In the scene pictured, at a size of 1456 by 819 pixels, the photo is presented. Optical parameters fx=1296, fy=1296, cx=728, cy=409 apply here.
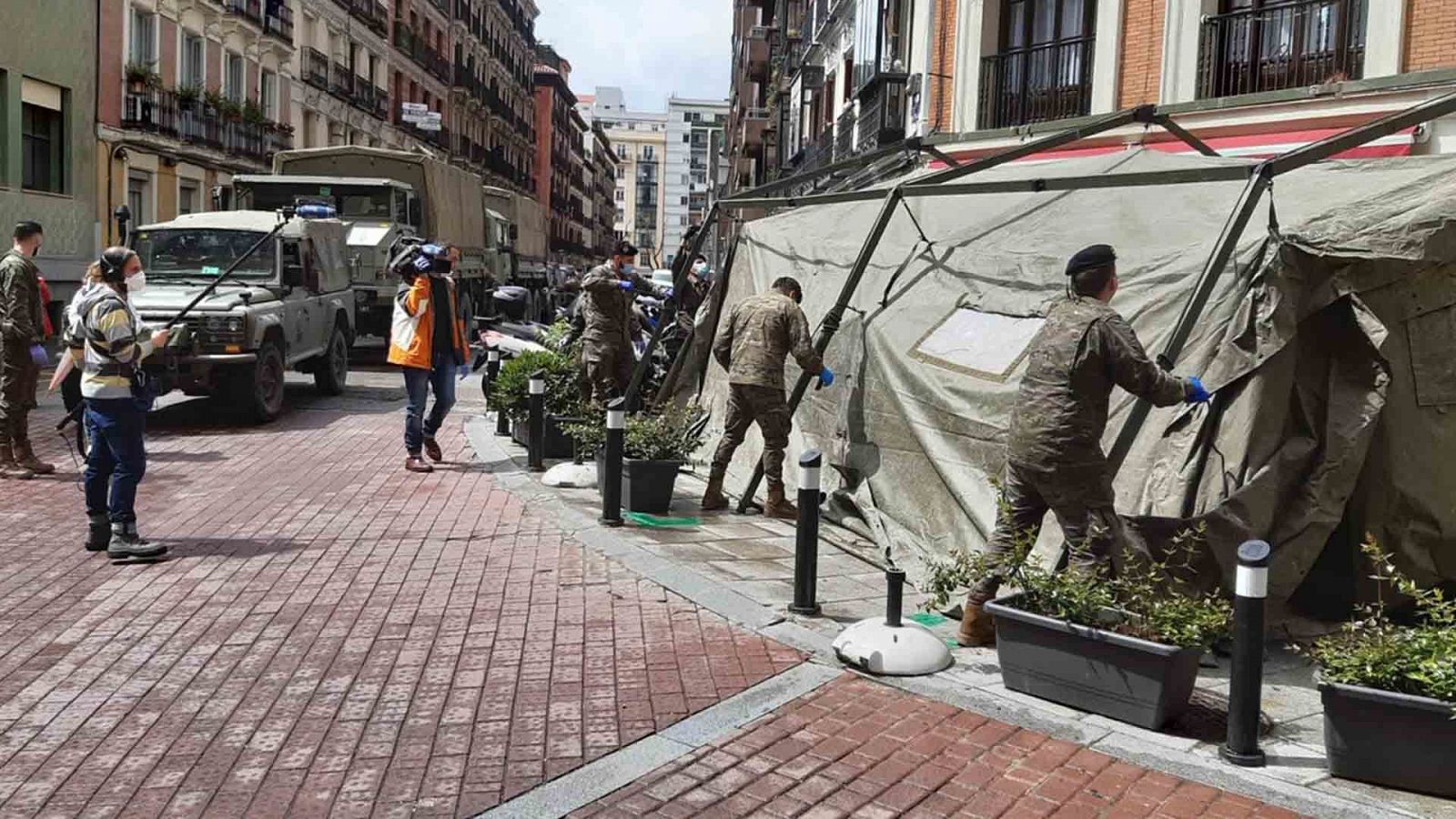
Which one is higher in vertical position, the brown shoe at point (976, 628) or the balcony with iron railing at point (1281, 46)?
the balcony with iron railing at point (1281, 46)

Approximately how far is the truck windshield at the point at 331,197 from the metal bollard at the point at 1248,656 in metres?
17.6

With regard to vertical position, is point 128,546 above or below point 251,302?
below

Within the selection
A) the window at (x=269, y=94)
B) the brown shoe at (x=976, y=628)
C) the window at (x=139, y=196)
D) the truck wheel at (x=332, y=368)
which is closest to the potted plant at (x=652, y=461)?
the brown shoe at (x=976, y=628)

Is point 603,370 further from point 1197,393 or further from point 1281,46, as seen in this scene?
point 1281,46

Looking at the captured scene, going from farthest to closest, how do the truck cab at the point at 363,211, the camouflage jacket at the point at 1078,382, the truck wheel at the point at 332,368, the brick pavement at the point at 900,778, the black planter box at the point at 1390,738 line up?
the truck cab at the point at 363,211, the truck wheel at the point at 332,368, the camouflage jacket at the point at 1078,382, the black planter box at the point at 1390,738, the brick pavement at the point at 900,778

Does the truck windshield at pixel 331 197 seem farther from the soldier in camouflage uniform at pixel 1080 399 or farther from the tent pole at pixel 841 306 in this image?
the soldier in camouflage uniform at pixel 1080 399

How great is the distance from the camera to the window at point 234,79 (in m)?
32.8

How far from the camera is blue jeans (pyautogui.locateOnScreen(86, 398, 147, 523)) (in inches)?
281

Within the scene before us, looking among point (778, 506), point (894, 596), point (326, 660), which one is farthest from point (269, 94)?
point (894, 596)

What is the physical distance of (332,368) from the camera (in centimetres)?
1588

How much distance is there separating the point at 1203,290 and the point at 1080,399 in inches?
46.7

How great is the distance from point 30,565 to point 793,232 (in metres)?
6.31

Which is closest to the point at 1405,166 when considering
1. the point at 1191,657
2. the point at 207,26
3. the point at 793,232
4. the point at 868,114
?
the point at 1191,657

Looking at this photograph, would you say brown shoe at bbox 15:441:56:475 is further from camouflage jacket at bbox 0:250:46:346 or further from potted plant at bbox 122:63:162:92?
potted plant at bbox 122:63:162:92
